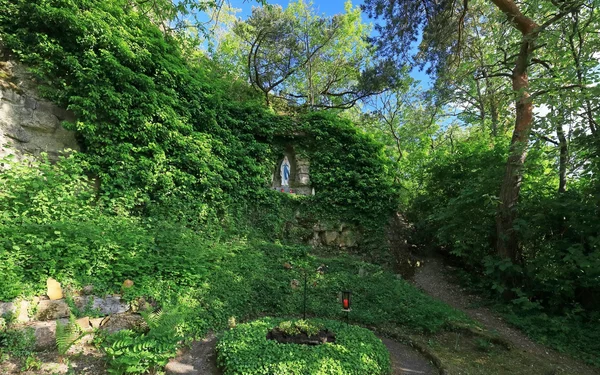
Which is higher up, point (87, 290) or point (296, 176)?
point (296, 176)

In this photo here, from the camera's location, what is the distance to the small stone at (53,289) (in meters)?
3.98

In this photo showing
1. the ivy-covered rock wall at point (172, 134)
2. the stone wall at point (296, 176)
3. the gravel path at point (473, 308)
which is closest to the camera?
→ the gravel path at point (473, 308)

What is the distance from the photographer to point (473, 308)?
728 cm

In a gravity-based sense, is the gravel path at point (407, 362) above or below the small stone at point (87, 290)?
below

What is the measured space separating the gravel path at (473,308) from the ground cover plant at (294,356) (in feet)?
10.3

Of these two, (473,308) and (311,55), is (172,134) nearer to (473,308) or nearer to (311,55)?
(473,308)

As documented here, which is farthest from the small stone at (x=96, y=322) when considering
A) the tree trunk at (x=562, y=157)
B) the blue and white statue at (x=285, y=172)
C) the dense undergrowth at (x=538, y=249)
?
the tree trunk at (x=562, y=157)

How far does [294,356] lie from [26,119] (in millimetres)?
6952


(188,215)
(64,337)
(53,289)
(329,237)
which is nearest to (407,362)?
(64,337)

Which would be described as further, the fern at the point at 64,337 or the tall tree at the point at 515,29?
the tall tree at the point at 515,29

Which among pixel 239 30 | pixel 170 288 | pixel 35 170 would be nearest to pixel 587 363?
pixel 170 288

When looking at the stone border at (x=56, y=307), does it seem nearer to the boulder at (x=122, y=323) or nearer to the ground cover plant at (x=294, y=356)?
the boulder at (x=122, y=323)

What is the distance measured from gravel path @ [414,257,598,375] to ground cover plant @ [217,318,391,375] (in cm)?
314

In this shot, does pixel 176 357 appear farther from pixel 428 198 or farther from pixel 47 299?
pixel 428 198
